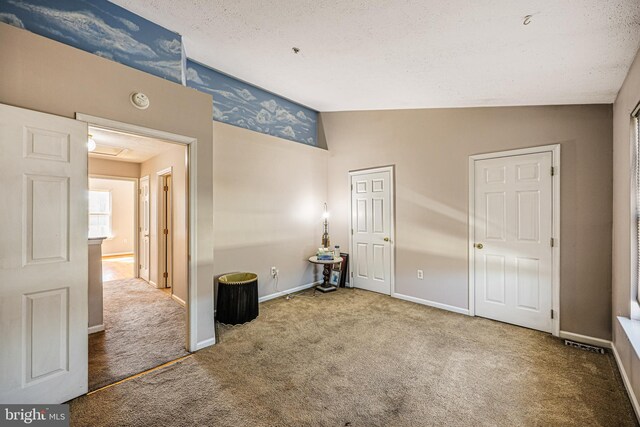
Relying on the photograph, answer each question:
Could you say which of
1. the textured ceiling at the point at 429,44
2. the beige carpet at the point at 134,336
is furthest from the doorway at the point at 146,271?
the textured ceiling at the point at 429,44

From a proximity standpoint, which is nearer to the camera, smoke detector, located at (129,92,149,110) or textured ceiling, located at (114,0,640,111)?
textured ceiling, located at (114,0,640,111)

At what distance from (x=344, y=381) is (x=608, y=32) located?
292cm

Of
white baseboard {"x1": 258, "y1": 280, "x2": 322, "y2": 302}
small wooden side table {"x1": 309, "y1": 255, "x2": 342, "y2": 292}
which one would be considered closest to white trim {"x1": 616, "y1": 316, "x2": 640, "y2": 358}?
small wooden side table {"x1": 309, "y1": 255, "x2": 342, "y2": 292}

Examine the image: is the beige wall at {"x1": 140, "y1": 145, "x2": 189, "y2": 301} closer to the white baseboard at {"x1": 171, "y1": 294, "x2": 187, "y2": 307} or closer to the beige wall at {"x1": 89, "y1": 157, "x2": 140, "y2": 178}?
the white baseboard at {"x1": 171, "y1": 294, "x2": 187, "y2": 307}

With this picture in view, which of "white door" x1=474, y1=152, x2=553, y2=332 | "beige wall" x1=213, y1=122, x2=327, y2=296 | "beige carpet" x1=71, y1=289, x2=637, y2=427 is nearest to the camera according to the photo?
"beige carpet" x1=71, y1=289, x2=637, y2=427

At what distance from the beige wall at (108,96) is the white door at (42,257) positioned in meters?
0.17

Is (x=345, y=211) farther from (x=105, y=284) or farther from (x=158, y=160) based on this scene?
(x=105, y=284)

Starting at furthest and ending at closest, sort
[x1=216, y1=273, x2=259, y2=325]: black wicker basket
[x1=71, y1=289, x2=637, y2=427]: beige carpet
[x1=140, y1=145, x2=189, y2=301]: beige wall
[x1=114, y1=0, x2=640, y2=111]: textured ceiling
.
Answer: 1. [x1=140, y1=145, x2=189, y2=301]: beige wall
2. [x1=216, y1=273, x2=259, y2=325]: black wicker basket
3. [x1=71, y1=289, x2=637, y2=427]: beige carpet
4. [x1=114, y1=0, x2=640, y2=111]: textured ceiling

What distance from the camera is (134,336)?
9.93 feet

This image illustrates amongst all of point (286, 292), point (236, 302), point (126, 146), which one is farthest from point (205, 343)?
point (126, 146)

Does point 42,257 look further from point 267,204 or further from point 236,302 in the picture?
point 267,204

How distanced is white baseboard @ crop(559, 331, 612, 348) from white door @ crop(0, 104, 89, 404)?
437 centimetres

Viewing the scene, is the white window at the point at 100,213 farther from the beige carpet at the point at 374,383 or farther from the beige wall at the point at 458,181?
the beige carpet at the point at 374,383

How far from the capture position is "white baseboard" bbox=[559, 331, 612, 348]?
269 centimetres
